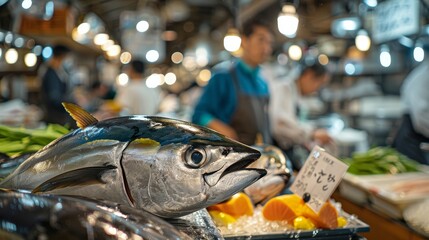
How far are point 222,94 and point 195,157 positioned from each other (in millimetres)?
2776

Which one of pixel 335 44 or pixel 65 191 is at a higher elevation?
pixel 335 44

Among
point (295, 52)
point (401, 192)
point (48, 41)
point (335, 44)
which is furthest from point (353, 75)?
point (401, 192)

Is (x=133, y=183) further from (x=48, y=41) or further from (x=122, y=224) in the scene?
(x=48, y=41)

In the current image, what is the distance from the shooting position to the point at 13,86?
11.8m

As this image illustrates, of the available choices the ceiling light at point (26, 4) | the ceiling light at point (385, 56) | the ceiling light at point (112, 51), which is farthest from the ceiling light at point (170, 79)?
the ceiling light at point (26, 4)

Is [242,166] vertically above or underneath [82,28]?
underneath

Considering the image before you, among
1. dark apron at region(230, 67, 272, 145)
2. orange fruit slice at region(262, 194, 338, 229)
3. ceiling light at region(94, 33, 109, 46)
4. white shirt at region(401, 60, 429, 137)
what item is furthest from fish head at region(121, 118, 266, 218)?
ceiling light at region(94, 33, 109, 46)

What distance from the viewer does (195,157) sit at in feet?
4.05

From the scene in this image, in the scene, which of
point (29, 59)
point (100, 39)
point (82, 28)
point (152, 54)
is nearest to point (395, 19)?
point (82, 28)

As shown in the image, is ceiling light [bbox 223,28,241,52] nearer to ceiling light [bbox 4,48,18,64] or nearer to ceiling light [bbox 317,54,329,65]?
ceiling light [bbox 4,48,18,64]

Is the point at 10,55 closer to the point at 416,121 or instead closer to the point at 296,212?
the point at 416,121

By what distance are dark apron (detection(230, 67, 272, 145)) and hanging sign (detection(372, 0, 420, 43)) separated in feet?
11.9

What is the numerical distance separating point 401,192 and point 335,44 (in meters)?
15.4

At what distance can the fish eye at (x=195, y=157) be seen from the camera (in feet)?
4.04
